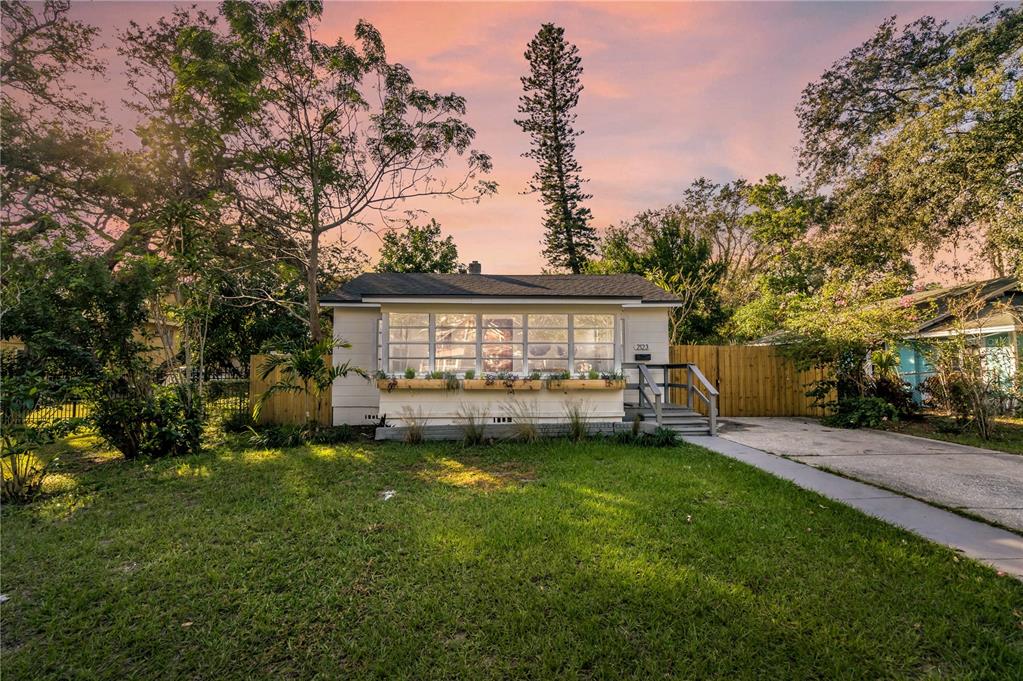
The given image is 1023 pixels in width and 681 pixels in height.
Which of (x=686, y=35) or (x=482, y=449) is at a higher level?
(x=686, y=35)

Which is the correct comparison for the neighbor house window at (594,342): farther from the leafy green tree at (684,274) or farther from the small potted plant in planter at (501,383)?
the leafy green tree at (684,274)

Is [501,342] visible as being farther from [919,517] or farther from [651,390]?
[919,517]

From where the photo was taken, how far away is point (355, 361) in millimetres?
10805

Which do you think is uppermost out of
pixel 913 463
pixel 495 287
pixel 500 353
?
pixel 495 287

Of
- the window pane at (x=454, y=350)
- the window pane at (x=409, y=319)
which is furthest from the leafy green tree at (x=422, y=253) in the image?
the window pane at (x=454, y=350)

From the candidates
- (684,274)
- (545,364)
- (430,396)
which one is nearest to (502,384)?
(545,364)

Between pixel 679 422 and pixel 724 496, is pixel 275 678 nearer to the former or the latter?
pixel 724 496

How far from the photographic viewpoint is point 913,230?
1373 centimetres

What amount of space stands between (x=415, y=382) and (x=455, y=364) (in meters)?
1.04

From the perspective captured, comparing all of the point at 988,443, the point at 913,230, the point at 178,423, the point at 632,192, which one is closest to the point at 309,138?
the point at 178,423

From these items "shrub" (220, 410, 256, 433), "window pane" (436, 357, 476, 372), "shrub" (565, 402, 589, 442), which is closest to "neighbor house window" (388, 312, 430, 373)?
"window pane" (436, 357, 476, 372)

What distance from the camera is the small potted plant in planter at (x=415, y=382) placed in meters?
8.97

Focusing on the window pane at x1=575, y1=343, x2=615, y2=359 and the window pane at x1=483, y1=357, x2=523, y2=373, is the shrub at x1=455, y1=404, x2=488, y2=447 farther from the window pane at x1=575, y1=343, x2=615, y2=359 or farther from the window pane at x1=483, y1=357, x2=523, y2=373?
the window pane at x1=575, y1=343, x2=615, y2=359

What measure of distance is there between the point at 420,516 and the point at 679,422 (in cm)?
→ 687
